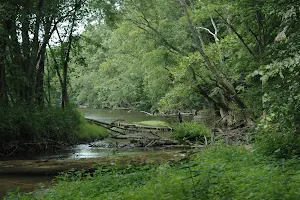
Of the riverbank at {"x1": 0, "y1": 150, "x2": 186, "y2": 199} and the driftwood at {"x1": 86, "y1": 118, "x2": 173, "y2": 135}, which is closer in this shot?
the riverbank at {"x1": 0, "y1": 150, "x2": 186, "y2": 199}

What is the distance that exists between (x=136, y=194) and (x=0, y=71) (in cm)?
1176

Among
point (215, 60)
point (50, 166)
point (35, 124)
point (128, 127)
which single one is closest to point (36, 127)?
point (35, 124)

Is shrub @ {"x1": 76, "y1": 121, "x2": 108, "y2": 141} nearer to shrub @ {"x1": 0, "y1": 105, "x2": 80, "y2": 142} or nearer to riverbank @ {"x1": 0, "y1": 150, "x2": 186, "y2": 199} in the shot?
shrub @ {"x1": 0, "y1": 105, "x2": 80, "y2": 142}

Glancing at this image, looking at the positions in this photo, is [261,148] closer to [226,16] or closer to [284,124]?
[284,124]

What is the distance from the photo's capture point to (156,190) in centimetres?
663

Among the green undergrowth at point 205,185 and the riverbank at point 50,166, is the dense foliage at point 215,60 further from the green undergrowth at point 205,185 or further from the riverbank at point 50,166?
the riverbank at point 50,166

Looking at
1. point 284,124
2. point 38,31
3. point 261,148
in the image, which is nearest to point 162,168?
point 261,148

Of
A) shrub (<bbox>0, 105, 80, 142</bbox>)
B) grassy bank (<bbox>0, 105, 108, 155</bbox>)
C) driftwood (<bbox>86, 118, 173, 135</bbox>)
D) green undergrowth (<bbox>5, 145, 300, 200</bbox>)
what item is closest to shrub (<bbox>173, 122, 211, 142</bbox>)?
driftwood (<bbox>86, 118, 173, 135</bbox>)

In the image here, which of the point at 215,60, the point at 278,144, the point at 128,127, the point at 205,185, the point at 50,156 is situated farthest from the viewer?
the point at 128,127

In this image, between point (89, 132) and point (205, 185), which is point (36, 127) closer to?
point (89, 132)

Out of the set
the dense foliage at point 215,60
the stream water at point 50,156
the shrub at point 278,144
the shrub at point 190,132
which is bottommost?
the stream water at point 50,156

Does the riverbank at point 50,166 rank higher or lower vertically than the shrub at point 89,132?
lower

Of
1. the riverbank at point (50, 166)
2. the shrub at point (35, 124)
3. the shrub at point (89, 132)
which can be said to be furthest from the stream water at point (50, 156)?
the shrub at point (89, 132)

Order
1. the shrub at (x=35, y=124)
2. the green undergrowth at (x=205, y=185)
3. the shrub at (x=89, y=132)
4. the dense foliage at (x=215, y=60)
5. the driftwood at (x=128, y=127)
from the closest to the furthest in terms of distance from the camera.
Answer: the green undergrowth at (x=205, y=185)
the dense foliage at (x=215, y=60)
the shrub at (x=35, y=124)
the shrub at (x=89, y=132)
the driftwood at (x=128, y=127)
